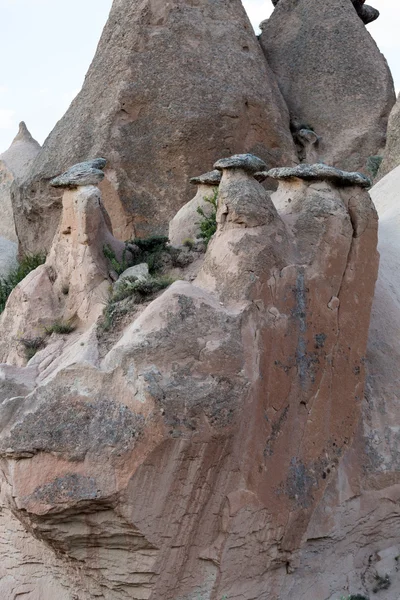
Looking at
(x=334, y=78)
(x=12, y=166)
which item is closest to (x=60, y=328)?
(x=334, y=78)

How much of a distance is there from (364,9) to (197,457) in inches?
505

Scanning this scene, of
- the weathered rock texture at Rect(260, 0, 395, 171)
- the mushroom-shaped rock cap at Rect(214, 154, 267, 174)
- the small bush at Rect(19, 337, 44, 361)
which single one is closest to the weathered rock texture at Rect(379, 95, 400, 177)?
the weathered rock texture at Rect(260, 0, 395, 171)

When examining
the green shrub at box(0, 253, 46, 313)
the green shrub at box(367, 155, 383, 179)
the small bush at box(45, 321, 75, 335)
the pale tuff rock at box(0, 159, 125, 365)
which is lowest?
the green shrub at box(367, 155, 383, 179)

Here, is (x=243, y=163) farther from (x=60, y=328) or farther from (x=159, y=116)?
(x=159, y=116)

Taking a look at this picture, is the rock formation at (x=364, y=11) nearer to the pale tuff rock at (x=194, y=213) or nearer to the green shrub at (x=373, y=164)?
the green shrub at (x=373, y=164)

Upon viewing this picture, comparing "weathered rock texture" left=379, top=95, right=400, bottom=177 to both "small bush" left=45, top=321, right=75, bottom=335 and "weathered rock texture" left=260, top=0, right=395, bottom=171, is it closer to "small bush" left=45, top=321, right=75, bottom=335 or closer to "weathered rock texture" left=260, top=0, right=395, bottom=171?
"weathered rock texture" left=260, top=0, right=395, bottom=171

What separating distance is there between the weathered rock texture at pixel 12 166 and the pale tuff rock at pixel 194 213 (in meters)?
8.32

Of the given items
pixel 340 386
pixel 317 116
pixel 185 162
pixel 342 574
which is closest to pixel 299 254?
pixel 340 386

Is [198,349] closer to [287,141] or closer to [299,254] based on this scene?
[299,254]

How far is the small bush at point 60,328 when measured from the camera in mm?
8336

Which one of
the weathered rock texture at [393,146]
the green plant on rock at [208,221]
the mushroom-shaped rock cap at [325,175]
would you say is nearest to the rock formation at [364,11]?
the weathered rock texture at [393,146]

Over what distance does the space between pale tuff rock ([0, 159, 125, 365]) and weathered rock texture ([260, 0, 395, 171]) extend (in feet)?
23.1

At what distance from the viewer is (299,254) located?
25.0ft

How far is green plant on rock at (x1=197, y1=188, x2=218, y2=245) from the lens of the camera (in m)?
8.80
